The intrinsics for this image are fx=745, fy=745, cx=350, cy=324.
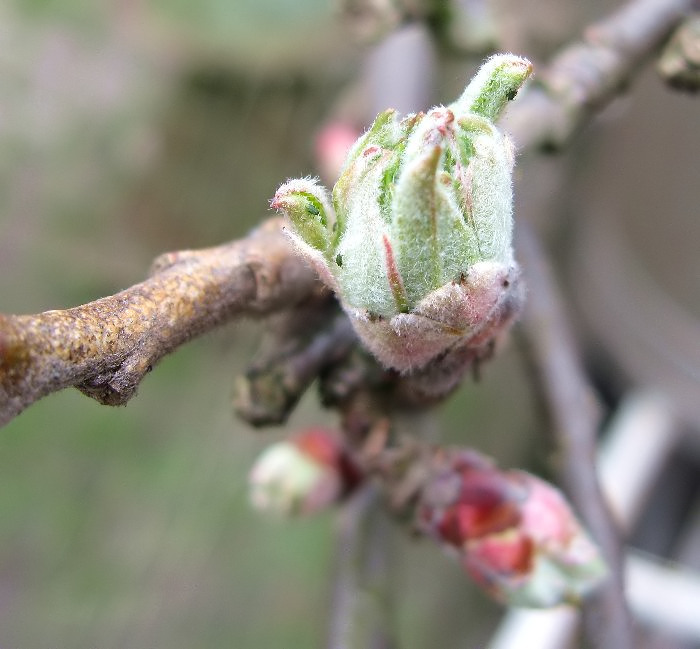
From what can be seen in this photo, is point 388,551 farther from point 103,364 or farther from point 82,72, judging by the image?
point 82,72

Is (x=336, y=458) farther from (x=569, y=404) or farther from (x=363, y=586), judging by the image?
(x=569, y=404)

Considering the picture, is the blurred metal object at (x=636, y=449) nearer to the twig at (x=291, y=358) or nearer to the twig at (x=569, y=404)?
the twig at (x=569, y=404)

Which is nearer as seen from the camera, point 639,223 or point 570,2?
point 570,2

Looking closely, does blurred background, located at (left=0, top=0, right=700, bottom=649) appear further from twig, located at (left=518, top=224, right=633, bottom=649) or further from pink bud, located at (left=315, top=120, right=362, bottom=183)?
twig, located at (left=518, top=224, right=633, bottom=649)

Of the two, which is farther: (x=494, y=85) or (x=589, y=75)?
(x=589, y=75)

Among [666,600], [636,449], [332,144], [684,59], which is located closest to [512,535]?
[684,59]

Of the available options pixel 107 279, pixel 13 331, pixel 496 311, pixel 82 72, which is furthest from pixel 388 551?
pixel 82 72

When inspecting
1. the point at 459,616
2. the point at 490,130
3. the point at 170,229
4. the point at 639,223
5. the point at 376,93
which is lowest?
the point at 459,616

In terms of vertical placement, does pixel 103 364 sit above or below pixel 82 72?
below

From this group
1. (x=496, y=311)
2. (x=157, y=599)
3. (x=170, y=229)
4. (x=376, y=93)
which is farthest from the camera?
(x=170, y=229)
